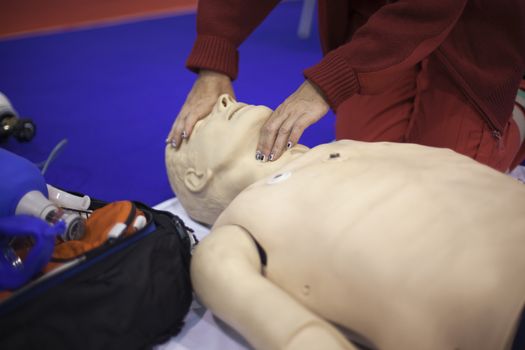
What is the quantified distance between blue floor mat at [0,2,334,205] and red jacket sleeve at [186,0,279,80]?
495mm

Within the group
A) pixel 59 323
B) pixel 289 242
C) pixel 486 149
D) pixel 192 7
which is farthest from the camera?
pixel 192 7

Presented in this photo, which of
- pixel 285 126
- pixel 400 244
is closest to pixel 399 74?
pixel 285 126

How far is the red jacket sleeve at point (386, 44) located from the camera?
0.99 meters

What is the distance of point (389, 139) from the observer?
138cm

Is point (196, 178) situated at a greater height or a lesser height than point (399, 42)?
lesser

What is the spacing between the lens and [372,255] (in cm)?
61

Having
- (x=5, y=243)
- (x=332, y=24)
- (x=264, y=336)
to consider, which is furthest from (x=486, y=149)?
(x=5, y=243)

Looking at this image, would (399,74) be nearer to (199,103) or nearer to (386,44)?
(386,44)

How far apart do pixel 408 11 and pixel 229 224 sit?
70 cm

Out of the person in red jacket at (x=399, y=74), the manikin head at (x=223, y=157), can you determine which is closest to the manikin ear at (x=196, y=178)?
the manikin head at (x=223, y=157)

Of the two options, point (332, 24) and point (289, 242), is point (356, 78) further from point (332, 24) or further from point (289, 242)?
point (289, 242)

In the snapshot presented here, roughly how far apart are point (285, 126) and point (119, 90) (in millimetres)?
1601

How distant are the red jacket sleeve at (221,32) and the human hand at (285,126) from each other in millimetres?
368

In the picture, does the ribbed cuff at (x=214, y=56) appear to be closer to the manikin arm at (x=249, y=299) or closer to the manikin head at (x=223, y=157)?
the manikin head at (x=223, y=157)
